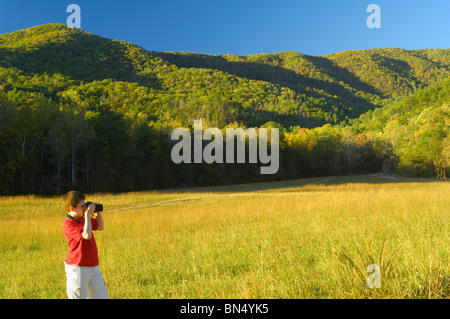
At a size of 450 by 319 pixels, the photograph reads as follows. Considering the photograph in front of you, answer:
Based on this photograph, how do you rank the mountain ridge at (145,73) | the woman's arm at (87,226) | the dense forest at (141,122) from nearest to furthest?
the woman's arm at (87,226)
the dense forest at (141,122)
the mountain ridge at (145,73)

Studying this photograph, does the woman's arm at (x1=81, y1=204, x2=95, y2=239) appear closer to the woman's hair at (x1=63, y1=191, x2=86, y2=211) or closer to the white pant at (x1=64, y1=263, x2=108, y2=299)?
the woman's hair at (x1=63, y1=191, x2=86, y2=211)

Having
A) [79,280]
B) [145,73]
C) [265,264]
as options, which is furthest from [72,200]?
[145,73]

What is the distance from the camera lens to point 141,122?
196 ft

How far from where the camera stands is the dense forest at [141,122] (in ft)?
128

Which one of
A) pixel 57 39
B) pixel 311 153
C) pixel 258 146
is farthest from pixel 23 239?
pixel 57 39

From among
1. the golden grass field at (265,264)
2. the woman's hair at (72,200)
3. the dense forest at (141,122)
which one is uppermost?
the dense forest at (141,122)

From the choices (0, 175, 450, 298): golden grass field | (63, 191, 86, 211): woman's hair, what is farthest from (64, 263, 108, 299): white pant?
(0, 175, 450, 298): golden grass field

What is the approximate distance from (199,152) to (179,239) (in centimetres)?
5496

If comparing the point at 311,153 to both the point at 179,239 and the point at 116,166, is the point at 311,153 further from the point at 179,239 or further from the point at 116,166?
the point at 179,239

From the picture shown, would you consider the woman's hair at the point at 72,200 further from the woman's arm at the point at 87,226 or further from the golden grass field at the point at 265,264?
the golden grass field at the point at 265,264

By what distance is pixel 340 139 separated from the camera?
92.9m

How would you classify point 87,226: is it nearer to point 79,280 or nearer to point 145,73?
point 79,280

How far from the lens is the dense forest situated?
3894 centimetres

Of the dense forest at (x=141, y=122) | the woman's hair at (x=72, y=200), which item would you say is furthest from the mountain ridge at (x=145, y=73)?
the woman's hair at (x=72, y=200)
